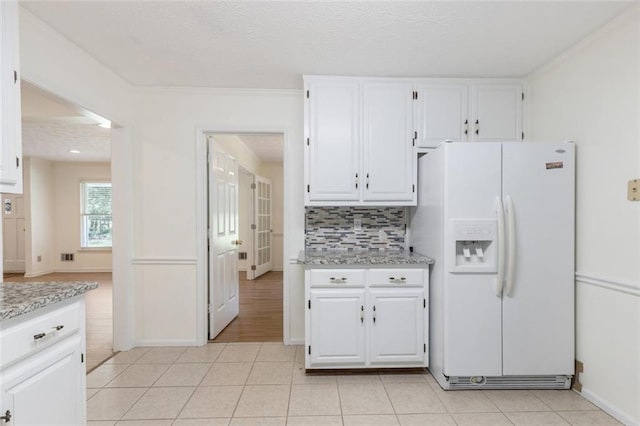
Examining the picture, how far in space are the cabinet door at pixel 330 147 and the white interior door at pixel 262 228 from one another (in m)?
3.63

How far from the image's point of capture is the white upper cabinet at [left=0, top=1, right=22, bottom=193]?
143 cm

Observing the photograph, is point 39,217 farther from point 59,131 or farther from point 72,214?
point 59,131

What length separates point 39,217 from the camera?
260 inches

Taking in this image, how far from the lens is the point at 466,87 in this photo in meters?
2.74

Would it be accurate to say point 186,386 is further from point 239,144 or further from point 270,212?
point 270,212

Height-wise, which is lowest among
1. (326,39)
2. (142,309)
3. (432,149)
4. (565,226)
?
(142,309)

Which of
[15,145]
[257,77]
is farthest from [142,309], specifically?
[257,77]

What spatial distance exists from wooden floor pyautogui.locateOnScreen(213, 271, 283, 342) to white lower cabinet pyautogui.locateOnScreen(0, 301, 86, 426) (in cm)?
182

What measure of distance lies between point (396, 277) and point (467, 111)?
1.56 metres

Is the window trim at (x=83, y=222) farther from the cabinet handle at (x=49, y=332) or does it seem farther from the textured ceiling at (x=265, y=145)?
the cabinet handle at (x=49, y=332)

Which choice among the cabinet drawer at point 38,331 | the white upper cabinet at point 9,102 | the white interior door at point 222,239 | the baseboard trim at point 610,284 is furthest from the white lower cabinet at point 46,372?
the baseboard trim at point 610,284

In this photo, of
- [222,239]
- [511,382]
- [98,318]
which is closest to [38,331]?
[222,239]

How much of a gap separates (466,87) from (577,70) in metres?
0.75

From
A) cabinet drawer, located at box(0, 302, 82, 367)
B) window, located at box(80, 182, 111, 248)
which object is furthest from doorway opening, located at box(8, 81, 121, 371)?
cabinet drawer, located at box(0, 302, 82, 367)
